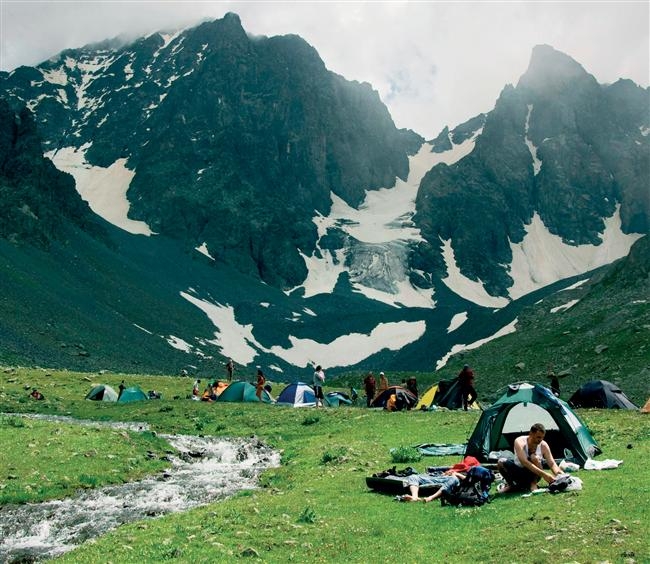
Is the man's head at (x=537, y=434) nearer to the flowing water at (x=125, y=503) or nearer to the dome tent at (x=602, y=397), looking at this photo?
the flowing water at (x=125, y=503)

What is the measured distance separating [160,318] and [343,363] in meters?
49.0

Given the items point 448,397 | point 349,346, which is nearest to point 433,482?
point 448,397

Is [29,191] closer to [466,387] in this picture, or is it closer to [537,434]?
[466,387]

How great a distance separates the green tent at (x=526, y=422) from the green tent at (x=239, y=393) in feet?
103

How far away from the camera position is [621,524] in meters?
12.8

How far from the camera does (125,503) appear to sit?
20141 mm

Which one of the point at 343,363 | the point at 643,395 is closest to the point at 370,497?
the point at 643,395

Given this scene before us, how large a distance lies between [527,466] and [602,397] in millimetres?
27275

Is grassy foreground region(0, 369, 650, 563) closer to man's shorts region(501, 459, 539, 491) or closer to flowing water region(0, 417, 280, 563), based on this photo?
man's shorts region(501, 459, 539, 491)

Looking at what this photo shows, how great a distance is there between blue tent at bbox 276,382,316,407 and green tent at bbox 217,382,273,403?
231cm

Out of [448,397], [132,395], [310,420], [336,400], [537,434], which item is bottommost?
[537,434]

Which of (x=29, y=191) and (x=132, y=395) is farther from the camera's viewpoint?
(x=29, y=191)

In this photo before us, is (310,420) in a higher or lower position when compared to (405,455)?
higher

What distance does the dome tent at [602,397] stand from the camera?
41312 mm
